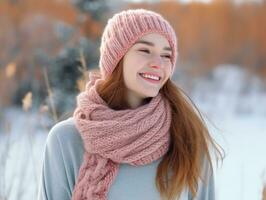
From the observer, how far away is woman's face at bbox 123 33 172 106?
1949mm

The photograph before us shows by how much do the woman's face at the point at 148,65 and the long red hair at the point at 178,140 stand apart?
0.06 m

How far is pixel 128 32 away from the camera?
6.63 ft

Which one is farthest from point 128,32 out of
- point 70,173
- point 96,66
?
point 96,66

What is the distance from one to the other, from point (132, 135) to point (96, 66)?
525 cm

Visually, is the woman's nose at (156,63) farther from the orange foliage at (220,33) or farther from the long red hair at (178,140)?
the orange foliage at (220,33)

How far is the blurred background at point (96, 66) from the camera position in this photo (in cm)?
348

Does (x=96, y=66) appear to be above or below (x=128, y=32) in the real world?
below

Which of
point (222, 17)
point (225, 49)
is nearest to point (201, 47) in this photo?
point (225, 49)

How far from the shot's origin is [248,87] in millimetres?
19672

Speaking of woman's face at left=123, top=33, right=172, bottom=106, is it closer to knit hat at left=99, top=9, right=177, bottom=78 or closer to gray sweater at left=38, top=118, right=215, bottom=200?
knit hat at left=99, top=9, right=177, bottom=78

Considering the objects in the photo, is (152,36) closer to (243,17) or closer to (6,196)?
(6,196)

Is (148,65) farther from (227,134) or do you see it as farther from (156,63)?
(227,134)

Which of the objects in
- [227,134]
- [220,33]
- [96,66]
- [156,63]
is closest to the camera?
[156,63]

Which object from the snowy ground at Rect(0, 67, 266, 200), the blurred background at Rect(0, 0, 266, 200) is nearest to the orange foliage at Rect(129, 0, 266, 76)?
the blurred background at Rect(0, 0, 266, 200)
